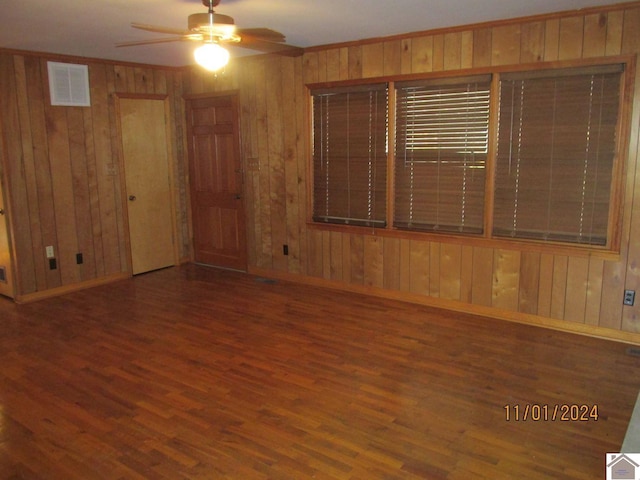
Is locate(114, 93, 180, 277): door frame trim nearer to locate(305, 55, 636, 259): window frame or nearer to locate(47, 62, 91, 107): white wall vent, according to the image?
locate(47, 62, 91, 107): white wall vent

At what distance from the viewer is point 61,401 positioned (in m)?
3.10

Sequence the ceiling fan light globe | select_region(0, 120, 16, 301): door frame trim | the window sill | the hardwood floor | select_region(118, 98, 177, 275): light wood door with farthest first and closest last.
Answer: select_region(118, 98, 177, 275): light wood door < select_region(0, 120, 16, 301): door frame trim < the window sill < the ceiling fan light globe < the hardwood floor

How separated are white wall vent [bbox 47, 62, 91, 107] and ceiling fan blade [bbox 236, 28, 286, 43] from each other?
302cm

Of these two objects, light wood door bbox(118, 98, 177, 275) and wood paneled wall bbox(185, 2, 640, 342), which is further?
light wood door bbox(118, 98, 177, 275)

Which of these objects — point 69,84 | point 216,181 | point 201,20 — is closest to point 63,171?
point 69,84

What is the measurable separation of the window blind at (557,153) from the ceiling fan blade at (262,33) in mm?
1996

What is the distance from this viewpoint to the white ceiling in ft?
11.2

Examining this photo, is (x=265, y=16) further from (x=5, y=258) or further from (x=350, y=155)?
(x=5, y=258)

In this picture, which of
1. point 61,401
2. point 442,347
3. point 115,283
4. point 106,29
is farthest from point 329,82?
point 61,401

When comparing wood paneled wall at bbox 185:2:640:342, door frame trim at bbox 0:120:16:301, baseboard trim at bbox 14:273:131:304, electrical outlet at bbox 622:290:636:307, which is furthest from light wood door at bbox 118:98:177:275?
electrical outlet at bbox 622:290:636:307

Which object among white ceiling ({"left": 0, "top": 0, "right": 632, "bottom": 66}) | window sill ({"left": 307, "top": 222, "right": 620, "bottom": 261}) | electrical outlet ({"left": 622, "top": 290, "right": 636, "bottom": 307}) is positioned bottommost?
electrical outlet ({"left": 622, "top": 290, "right": 636, "bottom": 307})

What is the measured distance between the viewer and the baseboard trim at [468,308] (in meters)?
3.92

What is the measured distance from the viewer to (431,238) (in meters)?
4.66
